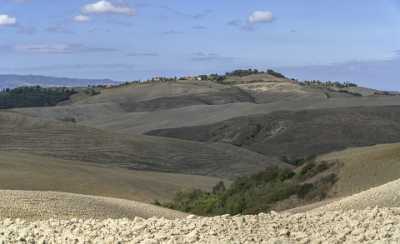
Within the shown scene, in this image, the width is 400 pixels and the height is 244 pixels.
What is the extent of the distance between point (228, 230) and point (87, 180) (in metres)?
29.3

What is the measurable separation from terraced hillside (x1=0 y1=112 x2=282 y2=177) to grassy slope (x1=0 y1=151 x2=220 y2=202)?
19.9 ft

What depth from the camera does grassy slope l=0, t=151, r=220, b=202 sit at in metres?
36.8

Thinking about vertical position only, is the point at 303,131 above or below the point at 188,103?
below

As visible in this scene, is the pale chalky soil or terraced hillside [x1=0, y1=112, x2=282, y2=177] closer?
the pale chalky soil

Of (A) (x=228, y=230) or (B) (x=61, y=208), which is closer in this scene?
(A) (x=228, y=230)

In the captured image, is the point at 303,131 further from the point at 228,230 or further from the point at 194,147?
the point at 228,230

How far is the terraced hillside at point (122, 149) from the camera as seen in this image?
5547 centimetres

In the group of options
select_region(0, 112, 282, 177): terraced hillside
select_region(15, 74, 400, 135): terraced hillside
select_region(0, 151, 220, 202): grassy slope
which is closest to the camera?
select_region(0, 151, 220, 202): grassy slope

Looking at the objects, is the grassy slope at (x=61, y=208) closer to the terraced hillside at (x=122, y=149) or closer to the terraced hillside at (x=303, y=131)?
the terraced hillside at (x=122, y=149)

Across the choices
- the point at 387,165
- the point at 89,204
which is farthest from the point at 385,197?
the point at 387,165

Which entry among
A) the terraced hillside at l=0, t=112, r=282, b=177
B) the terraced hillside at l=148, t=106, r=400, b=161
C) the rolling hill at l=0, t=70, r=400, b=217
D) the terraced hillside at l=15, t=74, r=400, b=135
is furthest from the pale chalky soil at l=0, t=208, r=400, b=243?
the terraced hillside at l=15, t=74, r=400, b=135

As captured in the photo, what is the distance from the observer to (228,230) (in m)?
11.7

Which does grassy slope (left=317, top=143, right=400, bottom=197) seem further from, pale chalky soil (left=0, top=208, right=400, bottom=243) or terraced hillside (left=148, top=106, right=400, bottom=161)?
terraced hillside (left=148, top=106, right=400, bottom=161)

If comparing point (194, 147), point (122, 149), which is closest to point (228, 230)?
point (122, 149)
